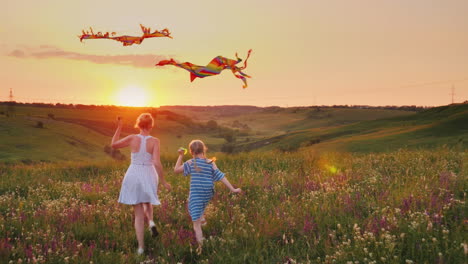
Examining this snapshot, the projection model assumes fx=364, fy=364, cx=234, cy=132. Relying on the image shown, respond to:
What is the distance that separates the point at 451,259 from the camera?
4895 mm

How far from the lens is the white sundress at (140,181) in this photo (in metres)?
6.79

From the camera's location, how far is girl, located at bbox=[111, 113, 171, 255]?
680 centimetres

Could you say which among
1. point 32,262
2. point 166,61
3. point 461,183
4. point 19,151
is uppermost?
point 166,61

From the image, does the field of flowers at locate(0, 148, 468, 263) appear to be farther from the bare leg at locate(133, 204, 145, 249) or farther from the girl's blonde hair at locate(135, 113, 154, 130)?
the girl's blonde hair at locate(135, 113, 154, 130)

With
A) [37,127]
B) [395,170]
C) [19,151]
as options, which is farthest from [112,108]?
[395,170]

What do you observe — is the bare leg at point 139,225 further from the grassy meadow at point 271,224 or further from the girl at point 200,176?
the girl at point 200,176

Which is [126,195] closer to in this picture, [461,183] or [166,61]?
[166,61]

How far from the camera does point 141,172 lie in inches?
273

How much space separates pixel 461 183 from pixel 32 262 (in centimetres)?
901

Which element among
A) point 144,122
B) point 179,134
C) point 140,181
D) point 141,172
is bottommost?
point 179,134

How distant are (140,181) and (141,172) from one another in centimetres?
18

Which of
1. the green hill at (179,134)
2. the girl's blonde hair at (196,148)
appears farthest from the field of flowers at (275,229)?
the green hill at (179,134)

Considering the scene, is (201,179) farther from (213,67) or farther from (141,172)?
(213,67)

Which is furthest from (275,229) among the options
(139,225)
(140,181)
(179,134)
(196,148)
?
(179,134)
